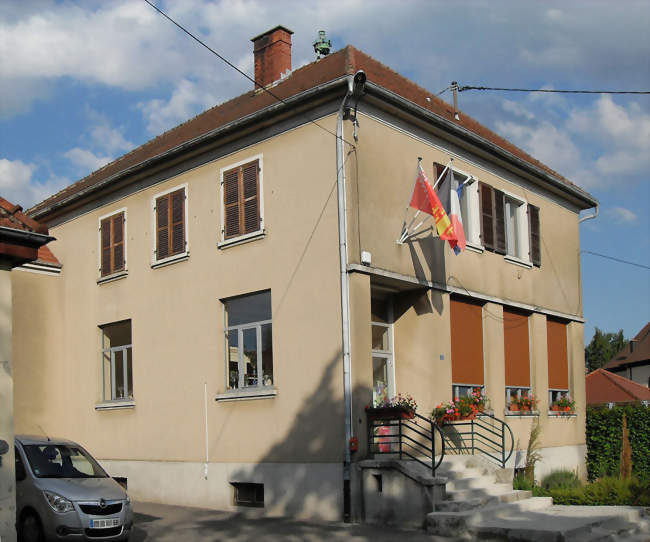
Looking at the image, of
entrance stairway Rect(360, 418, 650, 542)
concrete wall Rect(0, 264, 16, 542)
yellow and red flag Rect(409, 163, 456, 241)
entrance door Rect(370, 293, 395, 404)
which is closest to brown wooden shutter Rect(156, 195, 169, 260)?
entrance door Rect(370, 293, 395, 404)

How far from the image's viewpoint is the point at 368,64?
17125 millimetres

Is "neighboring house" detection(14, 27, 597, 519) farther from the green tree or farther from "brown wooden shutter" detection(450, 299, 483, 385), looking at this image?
the green tree

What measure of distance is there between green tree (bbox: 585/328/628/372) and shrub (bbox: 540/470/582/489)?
6310 cm

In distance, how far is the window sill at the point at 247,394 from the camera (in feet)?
50.6

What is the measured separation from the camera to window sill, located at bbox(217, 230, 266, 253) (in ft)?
52.7

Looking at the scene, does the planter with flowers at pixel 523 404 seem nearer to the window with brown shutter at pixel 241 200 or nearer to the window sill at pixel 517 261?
the window sill at pixel 517 261

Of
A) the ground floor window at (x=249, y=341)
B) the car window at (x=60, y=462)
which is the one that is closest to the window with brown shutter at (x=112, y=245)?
the ground floor window at (x=249, y=341)

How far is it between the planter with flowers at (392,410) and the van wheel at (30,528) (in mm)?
5456

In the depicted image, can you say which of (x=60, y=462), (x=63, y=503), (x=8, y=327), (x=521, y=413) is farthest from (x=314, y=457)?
(x=8, y=327)

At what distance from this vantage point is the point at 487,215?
1839cm

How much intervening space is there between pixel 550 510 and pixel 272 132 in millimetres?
8473

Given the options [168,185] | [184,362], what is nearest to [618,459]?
[184,362]

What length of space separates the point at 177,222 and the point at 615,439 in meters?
12.1

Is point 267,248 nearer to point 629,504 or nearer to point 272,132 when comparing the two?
point 272,132
